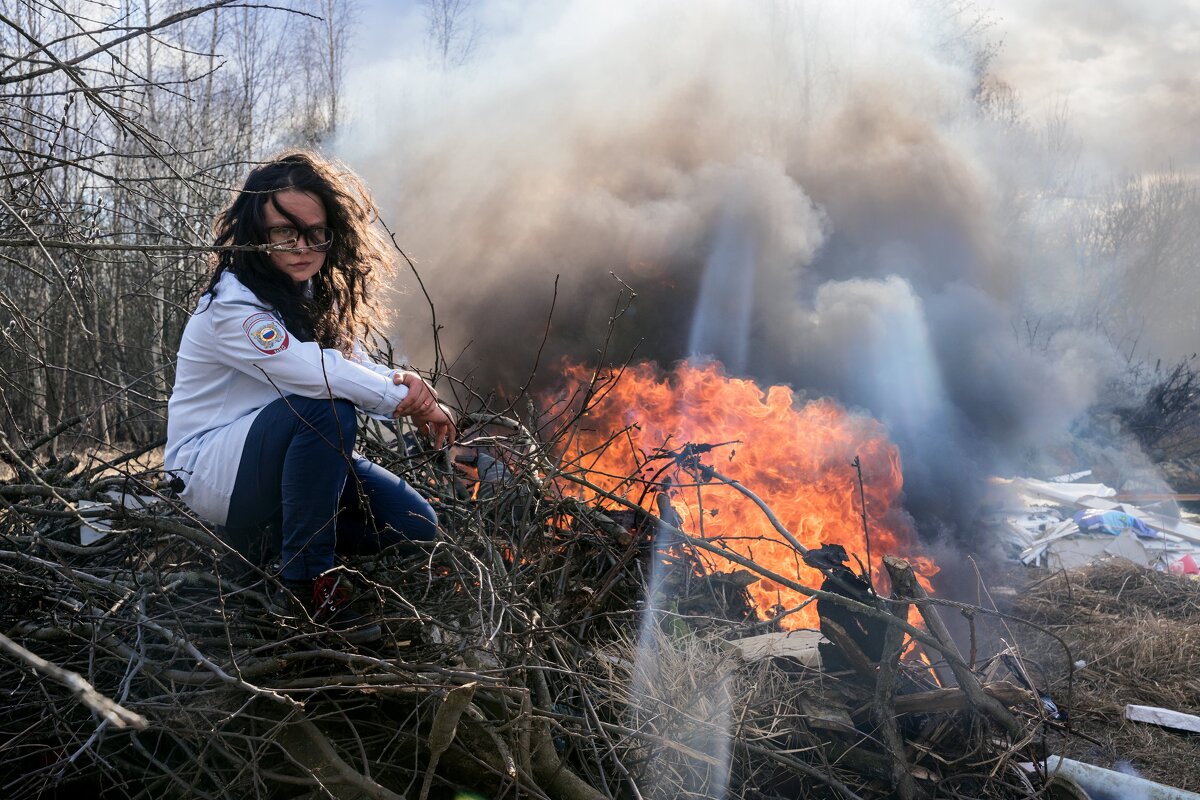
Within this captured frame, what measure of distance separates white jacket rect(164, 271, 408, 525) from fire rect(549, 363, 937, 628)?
2992mm

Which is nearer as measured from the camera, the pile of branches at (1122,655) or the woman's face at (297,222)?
the woman's face at (297,222)

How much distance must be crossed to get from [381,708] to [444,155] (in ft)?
43.4

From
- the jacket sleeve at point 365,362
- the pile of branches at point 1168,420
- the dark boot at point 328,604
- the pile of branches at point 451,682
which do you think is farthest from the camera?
the pile of branches at point 1168,420

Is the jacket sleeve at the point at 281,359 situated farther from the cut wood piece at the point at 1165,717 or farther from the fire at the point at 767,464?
the cut wood piece at the point at 1165,717

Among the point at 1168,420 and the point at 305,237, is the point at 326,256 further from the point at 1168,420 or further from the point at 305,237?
the point at 1168,420

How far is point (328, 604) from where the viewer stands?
2508 millimetres

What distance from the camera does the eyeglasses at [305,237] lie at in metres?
2.86

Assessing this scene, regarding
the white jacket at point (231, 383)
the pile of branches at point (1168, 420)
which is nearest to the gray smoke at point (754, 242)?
the pile of branches at point (1168, 420)

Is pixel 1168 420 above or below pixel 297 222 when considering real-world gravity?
below

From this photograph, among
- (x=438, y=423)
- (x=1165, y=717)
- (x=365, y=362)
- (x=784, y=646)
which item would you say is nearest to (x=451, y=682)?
(x=438, y=423)

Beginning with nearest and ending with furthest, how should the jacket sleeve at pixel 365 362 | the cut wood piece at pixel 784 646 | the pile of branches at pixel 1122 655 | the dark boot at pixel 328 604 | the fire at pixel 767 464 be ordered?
1. the dark boot at pixel 328 604
2. the jacket sleeve at pixel 365 362
3. the cut wood piece at pixel 784 646
4. the pile of branches at pixel 1122 655
5. the fire at pixel 767 464

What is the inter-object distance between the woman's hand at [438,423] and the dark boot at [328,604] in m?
0.54

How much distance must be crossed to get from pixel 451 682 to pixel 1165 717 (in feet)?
12.4

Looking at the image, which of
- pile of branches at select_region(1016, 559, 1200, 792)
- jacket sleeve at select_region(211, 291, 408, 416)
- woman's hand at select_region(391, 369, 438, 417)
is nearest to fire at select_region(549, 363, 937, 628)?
pile of branches at select_region(1016, 559, 1200, 792)
